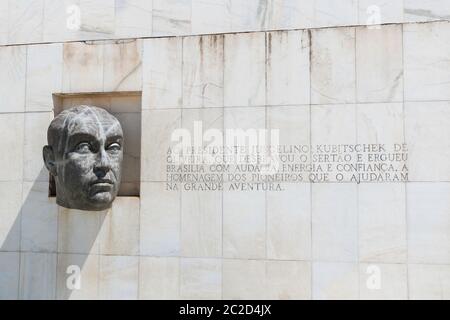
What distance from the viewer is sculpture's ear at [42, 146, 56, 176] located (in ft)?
36.1

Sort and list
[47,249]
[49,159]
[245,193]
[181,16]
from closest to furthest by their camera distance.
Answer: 1. [245,193]
2. [49,159]
3. [47,249]
4. [181,16]

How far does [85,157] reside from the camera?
34.7 ft

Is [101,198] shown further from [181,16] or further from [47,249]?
[181,16]

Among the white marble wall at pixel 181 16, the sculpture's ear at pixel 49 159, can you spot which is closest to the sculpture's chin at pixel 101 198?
the sculpture's ear at pixel 49 159

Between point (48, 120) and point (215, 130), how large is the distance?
152 inches

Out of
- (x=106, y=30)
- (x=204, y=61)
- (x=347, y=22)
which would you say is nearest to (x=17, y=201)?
(x=106, y=30)

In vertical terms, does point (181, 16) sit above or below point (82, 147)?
above

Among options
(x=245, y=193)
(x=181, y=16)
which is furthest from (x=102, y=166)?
(x=181, y=16)

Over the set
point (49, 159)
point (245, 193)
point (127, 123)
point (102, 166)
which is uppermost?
point (127, 123)

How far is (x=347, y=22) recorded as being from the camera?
37.6ft

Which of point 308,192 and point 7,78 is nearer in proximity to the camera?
point 308,192

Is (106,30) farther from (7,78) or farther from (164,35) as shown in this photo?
(7,78)

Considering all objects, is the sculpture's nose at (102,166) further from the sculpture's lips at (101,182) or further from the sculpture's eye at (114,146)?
the sculpture's eye at (114,146)

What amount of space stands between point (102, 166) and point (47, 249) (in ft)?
8.64
